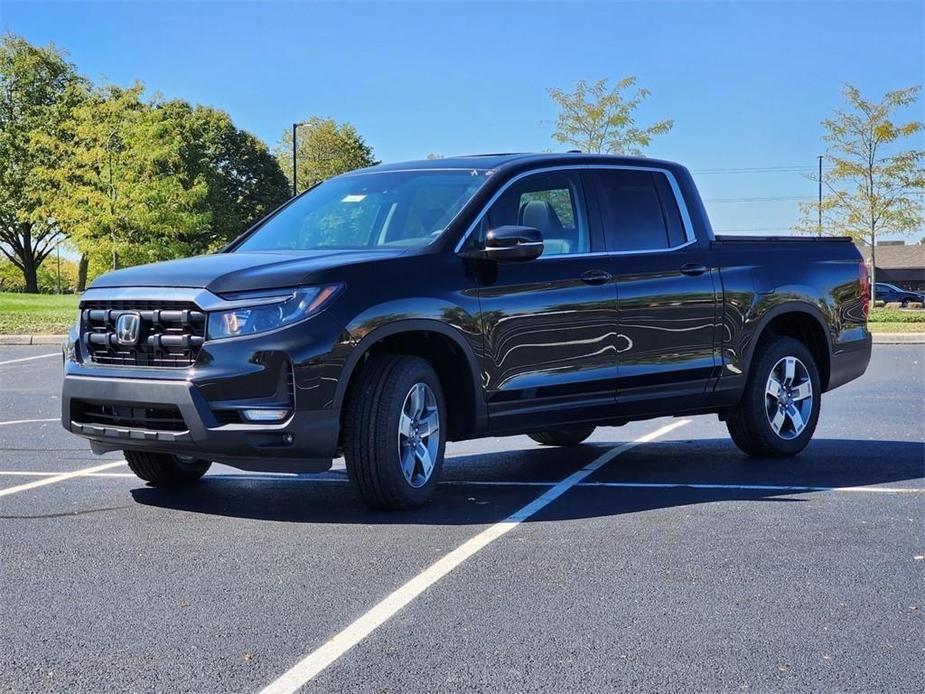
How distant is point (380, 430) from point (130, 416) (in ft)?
4.37

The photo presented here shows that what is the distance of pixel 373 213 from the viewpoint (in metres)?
7.87

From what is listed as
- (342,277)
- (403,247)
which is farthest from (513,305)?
(342,277)

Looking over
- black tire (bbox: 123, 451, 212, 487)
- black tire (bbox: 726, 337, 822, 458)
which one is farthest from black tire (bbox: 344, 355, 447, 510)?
black tire (bbox: 726, 337, 822, 458)

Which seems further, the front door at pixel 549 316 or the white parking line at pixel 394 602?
the front door at pixel 549 316

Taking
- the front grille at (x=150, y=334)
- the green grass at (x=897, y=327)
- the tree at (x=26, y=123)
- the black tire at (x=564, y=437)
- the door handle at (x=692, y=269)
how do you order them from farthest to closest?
the tree at (x=26, y=123) → the green grass at (x=897, y=327) → the black tire at (x=564, y=437) → the door handle at (x=692, y=269) → the front grille at (x=150, y=334)

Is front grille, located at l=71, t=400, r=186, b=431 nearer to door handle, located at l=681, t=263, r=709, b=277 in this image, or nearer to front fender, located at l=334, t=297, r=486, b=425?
front fender, located at l=334, t=297, r=486, b=425

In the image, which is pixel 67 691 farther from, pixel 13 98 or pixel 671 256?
pixel 13 98

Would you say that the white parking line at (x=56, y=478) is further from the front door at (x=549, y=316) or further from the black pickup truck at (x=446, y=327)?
the front door at (x=549, y=316)

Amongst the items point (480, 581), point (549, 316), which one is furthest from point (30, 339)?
point (480, 581)

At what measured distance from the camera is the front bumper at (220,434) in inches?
254

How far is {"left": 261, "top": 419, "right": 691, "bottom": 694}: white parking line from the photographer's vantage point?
162 inches

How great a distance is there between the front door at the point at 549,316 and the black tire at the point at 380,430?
612mm

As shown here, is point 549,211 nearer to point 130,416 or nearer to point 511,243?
point 511,243

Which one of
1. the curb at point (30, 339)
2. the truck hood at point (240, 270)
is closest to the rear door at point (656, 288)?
the truck hood at point (240, 270)
